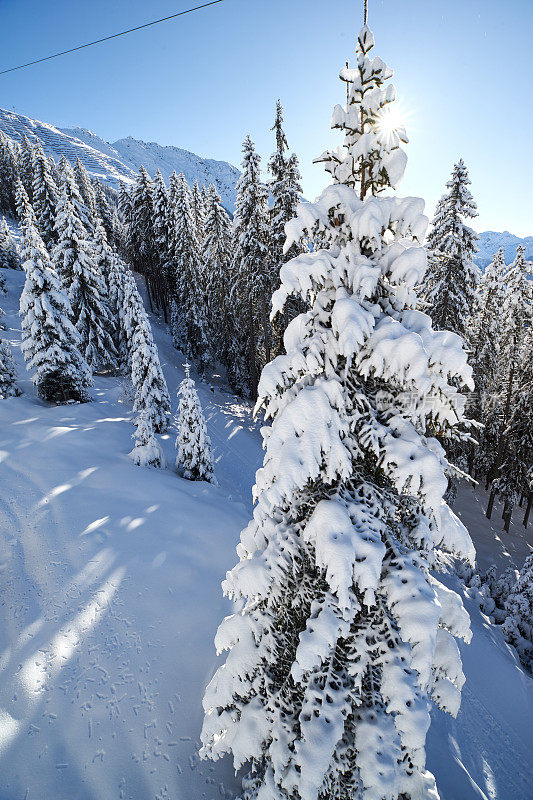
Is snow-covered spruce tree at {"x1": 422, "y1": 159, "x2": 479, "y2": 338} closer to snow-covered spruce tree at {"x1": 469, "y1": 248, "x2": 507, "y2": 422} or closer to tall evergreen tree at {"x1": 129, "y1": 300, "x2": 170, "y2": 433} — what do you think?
snow-covered spruce tree at {"x1": 469, "y1": 248, "x2": 507, "y2": 422}

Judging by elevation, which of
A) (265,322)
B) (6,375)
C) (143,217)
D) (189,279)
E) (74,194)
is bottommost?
(6,375)

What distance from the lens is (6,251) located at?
42188 mm

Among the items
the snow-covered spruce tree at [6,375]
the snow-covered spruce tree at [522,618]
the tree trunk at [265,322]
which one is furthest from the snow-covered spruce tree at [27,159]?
the snow-covered spruce tree at [522,618]

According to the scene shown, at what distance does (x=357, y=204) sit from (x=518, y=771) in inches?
468

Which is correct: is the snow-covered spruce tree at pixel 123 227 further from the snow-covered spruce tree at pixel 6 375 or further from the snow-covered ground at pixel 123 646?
the snow-covered ground at pixel 123 646

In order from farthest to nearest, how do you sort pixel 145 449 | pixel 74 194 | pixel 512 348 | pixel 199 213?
pixel 199 213
pixel 74 194
pixel 512 348
pixel 145 449

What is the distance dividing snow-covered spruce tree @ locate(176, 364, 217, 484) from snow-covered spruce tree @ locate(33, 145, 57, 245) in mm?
28043

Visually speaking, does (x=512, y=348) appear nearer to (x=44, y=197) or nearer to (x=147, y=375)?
(x=147, y=375)

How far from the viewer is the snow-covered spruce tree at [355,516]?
3.41 metres

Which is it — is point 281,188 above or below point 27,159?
below

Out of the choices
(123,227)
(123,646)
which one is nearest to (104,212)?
(123,227)

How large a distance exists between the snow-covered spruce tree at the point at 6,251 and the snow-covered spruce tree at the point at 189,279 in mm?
21319

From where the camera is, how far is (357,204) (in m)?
3.79

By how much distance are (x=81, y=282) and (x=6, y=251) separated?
25.0m
